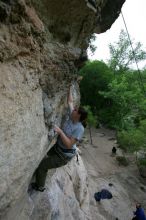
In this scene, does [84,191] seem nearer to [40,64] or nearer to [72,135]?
[72,135]

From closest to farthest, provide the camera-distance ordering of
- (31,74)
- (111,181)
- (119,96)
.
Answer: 1. (31,74)
2. (111,181)
3. (119,96)

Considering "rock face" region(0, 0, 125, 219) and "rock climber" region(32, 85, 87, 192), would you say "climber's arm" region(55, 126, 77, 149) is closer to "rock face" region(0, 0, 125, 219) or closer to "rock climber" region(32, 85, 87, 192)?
"rock climber" region(32, 85, 87, 192)

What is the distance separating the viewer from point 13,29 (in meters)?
3.99

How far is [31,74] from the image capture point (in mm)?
4555

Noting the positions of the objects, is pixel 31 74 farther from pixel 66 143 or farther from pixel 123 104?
pixel 123 104

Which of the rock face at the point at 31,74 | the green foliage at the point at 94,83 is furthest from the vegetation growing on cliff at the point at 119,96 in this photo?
the rock face at the point at 31,74

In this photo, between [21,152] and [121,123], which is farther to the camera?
[121,123]

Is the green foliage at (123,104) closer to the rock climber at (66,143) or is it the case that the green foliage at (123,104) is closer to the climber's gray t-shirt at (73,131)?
the rock climber at (66,143)

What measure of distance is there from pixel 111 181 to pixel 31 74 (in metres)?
15.3

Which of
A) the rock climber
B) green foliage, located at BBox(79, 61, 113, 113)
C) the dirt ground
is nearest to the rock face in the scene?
the rock climber

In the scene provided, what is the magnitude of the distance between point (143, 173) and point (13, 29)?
19965 mm

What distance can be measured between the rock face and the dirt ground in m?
7.80

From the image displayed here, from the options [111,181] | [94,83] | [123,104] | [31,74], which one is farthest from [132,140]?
[31,74]

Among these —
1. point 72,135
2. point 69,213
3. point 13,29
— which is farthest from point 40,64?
point 69,213
